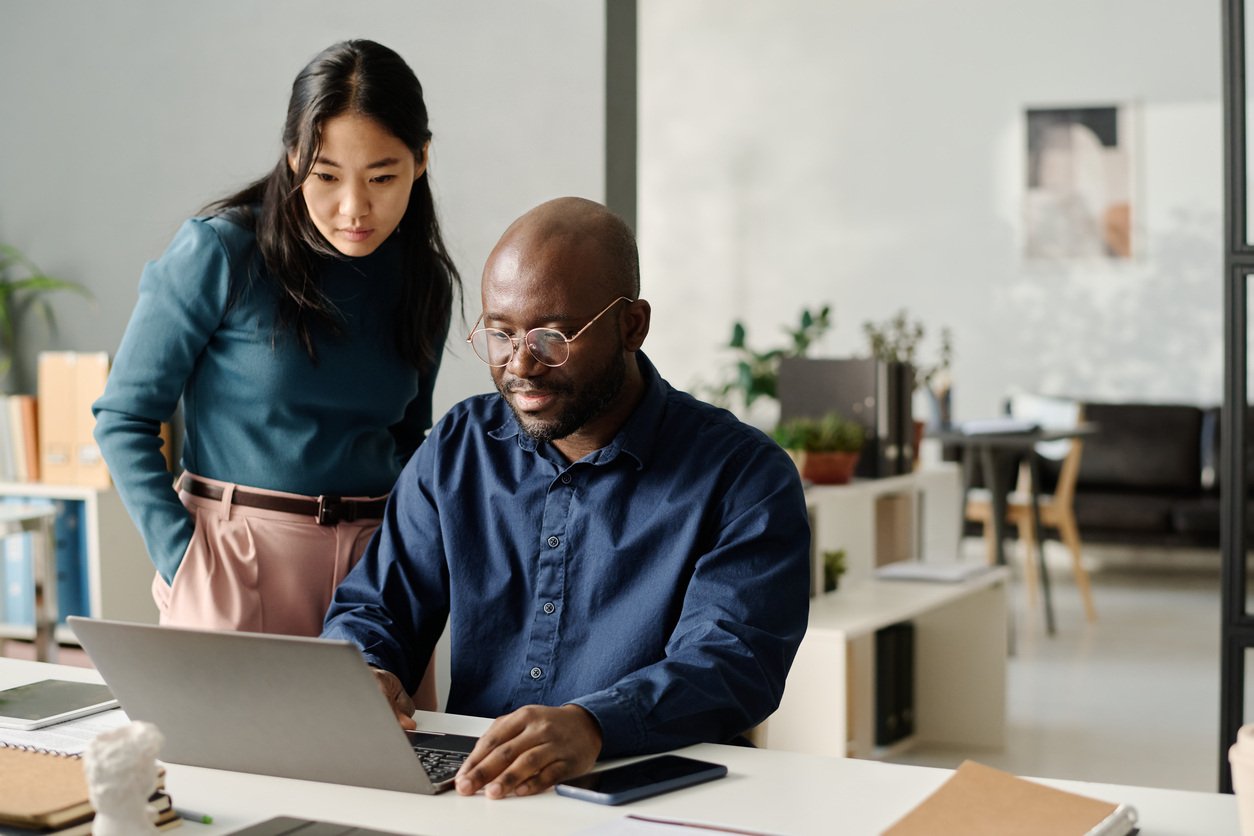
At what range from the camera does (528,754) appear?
1.31 m

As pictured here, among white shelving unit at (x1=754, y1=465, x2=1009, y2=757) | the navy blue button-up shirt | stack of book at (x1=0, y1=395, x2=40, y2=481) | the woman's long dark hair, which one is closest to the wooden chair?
white shelving unit at (x1=754, y1=465, x2=1009, y2=757)

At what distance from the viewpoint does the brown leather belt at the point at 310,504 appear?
2006 millimetres

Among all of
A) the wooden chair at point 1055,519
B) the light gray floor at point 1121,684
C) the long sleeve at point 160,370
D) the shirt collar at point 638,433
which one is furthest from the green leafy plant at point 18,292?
the wooden chair at point 1055,519

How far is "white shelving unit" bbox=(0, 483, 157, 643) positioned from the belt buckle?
1.50 meters

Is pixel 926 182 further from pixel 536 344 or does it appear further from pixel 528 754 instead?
pixel 528 754

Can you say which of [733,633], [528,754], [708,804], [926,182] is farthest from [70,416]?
[926,182]

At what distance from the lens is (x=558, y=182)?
104 inches

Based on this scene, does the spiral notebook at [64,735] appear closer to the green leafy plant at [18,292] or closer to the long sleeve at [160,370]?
the long sleeve at [160,370]

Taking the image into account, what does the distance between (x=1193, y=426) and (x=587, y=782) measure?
22.4 ft

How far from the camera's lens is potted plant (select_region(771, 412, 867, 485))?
4023 millimetres

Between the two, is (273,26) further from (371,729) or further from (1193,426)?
(1193,426)

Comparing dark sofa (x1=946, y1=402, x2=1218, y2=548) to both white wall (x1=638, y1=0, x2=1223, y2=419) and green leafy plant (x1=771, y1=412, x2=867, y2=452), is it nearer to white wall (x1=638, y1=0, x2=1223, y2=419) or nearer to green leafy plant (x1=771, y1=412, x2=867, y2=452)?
white wall (x1=638, y1=0, x2=1223, y2=419)

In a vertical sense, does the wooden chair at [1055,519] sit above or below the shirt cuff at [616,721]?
below

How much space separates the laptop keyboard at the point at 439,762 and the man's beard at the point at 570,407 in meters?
0.39
